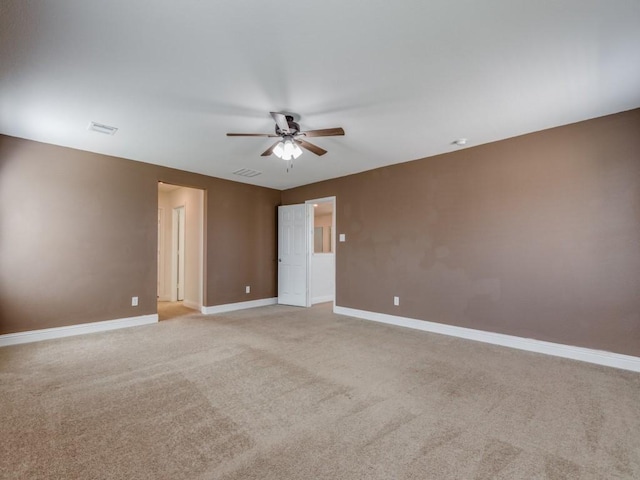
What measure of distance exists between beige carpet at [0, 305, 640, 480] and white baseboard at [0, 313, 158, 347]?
0.21 m

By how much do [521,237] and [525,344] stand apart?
48.8 inches

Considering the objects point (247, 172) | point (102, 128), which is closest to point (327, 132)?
point (102, 128)

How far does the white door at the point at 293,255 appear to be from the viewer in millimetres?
6000

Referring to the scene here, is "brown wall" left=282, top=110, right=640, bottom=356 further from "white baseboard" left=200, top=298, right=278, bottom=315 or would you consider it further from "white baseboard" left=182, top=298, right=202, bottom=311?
"white baseboard" left=182, top=298, right=202, bottom=311

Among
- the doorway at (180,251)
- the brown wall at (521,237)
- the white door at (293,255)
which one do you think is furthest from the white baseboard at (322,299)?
the doorway at (180,251)

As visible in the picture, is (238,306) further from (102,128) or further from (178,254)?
(102,128)

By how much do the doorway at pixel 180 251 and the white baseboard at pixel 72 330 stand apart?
0.60 meters

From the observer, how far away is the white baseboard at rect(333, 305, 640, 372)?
2934 mm

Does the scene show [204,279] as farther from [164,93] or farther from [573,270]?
[573,270]

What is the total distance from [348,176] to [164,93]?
3.39 metres

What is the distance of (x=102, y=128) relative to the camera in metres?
3.31

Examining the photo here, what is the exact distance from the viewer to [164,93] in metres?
2.58

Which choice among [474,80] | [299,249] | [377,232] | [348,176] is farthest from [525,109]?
[299,249]

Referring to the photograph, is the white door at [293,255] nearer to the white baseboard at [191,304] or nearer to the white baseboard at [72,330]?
the white baseboard at [191,304]
